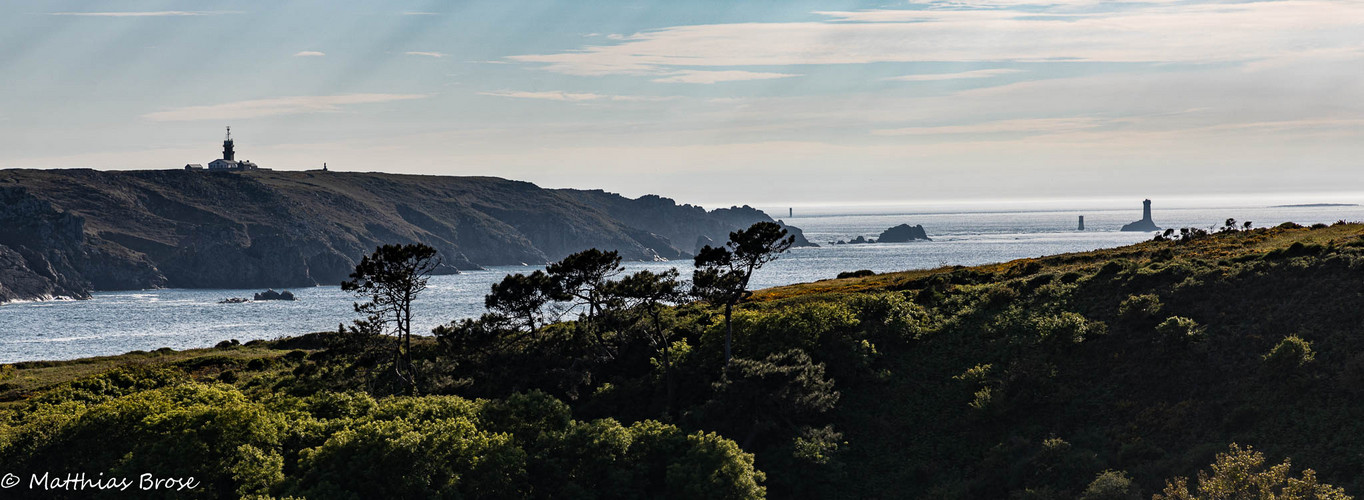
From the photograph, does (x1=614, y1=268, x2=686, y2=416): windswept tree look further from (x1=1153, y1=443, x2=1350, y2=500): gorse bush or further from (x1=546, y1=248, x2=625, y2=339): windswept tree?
(x1=1153, y1=443, x2=1350, y2=500): gorse bush

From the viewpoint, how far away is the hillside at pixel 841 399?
36906mm

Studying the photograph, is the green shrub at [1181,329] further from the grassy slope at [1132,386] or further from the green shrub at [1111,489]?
the green shrub at [1111,489]

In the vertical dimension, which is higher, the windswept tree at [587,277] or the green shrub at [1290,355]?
the windswept tree at [587,277]

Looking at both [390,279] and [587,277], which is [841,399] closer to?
[587,277]

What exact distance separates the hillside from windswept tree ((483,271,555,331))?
1.92 m

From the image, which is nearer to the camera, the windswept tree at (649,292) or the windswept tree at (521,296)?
the windswept tree at (649,292)

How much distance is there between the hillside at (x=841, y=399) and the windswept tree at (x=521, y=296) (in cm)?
192

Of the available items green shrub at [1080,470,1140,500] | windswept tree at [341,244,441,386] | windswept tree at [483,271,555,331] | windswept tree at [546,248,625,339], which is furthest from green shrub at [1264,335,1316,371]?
windswept tree at [341,244,441,386]

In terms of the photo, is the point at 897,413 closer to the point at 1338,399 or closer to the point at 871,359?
the point at 871,359

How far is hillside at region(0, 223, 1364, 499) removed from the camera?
36.9m

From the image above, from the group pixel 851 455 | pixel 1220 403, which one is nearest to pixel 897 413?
pixel 851 455

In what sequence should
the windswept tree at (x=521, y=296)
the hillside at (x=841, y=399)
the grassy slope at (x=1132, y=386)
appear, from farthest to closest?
the windswept tree at (x=521, y=296) → the grassy slope at (x=1132, y=386) → the hillside at (x=841, y=399)

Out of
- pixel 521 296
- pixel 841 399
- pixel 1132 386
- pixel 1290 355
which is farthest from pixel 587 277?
pixel 1290 355

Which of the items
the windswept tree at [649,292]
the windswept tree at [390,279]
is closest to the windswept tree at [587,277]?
the windswept tree at [649,292]
